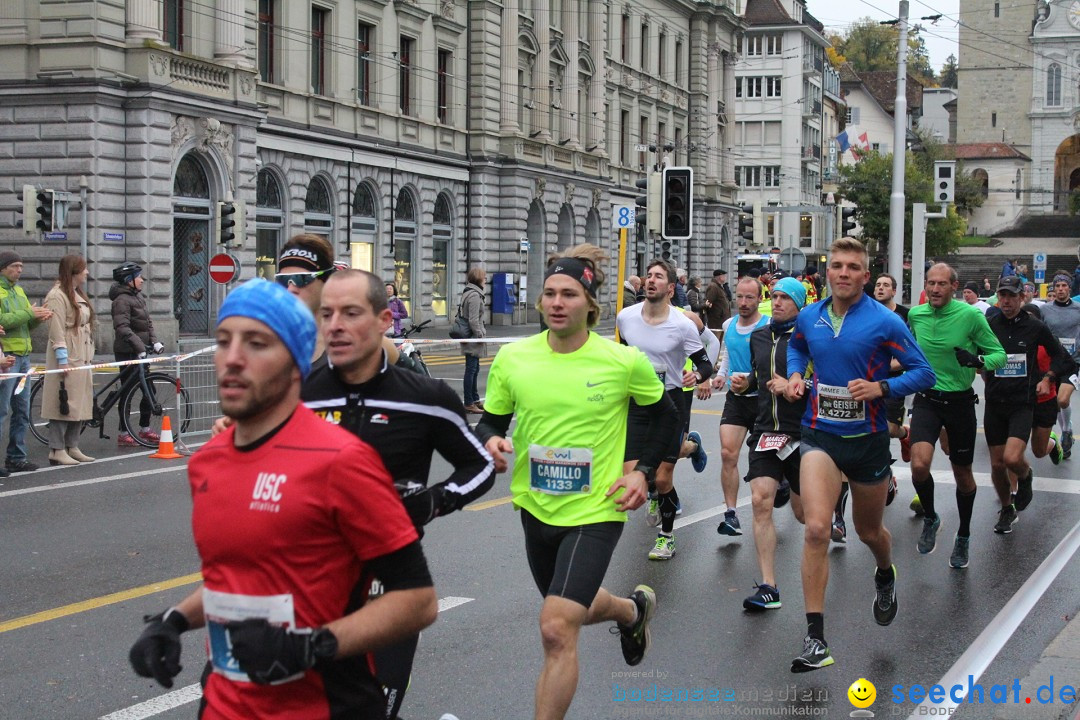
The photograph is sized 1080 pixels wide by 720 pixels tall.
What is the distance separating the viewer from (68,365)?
1311cm

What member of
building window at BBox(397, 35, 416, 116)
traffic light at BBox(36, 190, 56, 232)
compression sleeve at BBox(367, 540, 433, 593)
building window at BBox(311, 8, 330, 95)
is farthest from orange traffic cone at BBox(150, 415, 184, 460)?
building window at BBox(397, 35, 416, 116)

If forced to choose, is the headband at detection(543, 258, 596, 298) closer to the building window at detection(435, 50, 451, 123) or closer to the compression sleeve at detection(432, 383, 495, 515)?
the compression sleeve at detection(432, 383, 495, 515)

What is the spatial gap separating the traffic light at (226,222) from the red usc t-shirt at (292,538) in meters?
27.4

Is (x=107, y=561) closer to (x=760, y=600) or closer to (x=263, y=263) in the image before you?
(x=760, y=600)

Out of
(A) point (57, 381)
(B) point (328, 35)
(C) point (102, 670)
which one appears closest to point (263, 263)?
(B) point (328, 35)

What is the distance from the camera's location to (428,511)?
12.4ft

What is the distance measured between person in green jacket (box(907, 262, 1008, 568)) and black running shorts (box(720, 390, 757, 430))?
1.13m

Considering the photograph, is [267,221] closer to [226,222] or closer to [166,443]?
[226,222]

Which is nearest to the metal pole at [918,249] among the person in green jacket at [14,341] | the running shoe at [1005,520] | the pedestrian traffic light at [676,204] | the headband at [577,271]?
A: the pedestrian traffic light at [676,204]

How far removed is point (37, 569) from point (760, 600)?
4398mm

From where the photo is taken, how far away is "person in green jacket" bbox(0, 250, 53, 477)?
41.2 ft

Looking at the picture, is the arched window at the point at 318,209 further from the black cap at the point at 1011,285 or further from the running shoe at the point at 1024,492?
the running shoe at the point at 1024,492

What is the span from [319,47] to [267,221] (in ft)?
19.6

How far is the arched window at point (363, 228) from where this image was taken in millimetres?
38906
